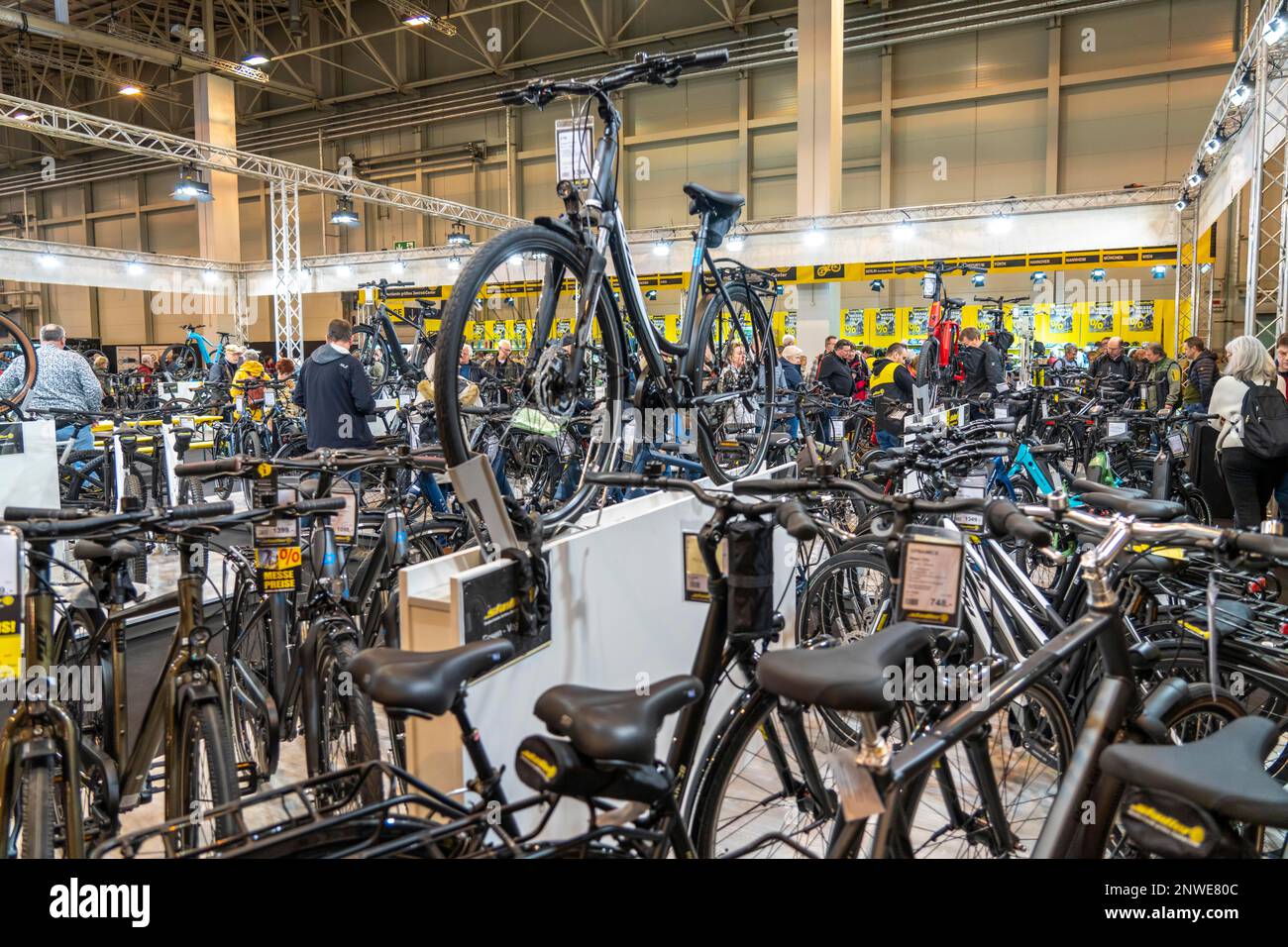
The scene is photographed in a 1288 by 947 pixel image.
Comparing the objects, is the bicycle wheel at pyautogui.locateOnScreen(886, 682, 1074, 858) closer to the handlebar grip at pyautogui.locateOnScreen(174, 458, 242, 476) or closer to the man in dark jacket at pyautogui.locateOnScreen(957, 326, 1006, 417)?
the handlebar grip at pyautogui.locateOnScreen(174, 458, 242, 476)

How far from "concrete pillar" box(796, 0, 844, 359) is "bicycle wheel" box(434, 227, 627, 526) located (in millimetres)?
10465

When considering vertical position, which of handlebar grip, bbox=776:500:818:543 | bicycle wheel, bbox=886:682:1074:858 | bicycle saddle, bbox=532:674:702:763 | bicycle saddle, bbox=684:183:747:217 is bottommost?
bicycle wheel, bbox=886:682:1074:858

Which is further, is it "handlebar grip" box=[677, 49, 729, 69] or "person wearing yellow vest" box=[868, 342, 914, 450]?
"person wearing yellow vest" box=[868, 342, 914, 450]

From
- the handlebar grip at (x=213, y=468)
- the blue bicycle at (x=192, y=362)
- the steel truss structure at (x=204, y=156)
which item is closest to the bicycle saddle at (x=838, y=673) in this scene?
the handlebar grip at (x=213, y=468)

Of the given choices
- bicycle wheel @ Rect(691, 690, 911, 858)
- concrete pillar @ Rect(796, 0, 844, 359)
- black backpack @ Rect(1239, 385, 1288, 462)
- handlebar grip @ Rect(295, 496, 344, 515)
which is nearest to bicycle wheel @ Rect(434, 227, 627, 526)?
handlebar grip @ Rect(295, 496, 344, 515)

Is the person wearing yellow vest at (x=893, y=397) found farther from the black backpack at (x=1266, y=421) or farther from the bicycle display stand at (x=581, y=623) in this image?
the bicycle display stand at (x=581, y=623)

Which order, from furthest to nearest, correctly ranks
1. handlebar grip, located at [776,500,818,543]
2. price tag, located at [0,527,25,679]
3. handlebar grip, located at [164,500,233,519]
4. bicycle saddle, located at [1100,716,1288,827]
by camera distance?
1. handlebar grip, located at [164,500,233,519]
2. price tag, located at [0,527,25,679]
3. handlebar grip, located at [776,500,818,543]
4. bicycle saddle, located at [1100,716,1288,827]

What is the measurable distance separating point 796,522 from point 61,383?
6.36m

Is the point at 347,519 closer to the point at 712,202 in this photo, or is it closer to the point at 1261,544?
the point at 712,202

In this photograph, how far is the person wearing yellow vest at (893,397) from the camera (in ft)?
20.5

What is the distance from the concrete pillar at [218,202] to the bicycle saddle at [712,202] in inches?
659

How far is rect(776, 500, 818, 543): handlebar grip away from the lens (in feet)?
5.14

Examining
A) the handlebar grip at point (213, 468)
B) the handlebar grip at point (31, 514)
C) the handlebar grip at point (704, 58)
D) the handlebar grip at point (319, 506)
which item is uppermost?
the handlebar grip at point (704, 58)

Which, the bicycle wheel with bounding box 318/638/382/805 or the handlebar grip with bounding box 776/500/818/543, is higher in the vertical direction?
the handlebar grip with bounding box 776/500/818/543
